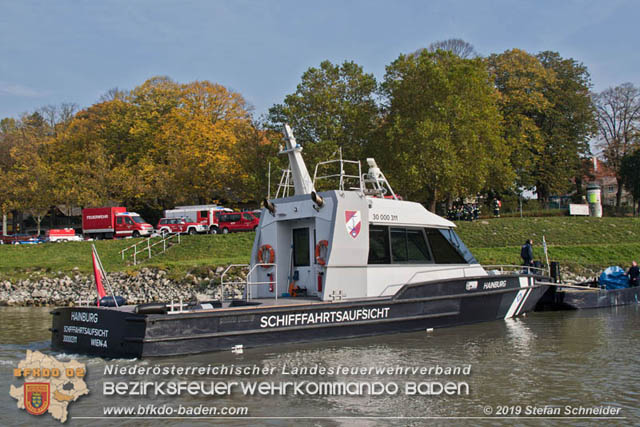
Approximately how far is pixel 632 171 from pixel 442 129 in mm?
20990

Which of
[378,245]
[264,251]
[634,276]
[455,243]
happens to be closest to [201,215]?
[634,276]

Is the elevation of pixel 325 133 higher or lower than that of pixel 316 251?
higher

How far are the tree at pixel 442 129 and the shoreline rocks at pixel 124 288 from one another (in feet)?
39.4

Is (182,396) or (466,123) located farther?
(466,123)

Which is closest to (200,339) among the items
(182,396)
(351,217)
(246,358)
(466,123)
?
(246,358)

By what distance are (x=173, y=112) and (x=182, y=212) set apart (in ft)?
31.1

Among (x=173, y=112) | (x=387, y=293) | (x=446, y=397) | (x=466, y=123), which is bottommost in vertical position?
(x=446, y=397)

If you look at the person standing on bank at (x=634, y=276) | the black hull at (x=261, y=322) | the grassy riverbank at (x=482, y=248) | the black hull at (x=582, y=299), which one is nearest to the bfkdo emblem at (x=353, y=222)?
the black hull at (x=261, y=322)

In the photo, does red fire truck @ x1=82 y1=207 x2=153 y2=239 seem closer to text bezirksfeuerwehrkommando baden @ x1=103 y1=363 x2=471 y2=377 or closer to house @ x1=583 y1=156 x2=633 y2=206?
text bezirksfeuerwehrkommando baden @ x1=103 y1=363 x2=471 y2=377

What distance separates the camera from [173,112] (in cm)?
4378

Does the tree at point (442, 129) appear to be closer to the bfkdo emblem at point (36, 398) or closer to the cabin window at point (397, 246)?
the cabin window at point (397, 246)

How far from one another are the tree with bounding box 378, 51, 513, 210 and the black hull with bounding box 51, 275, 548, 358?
→ 58.3ft

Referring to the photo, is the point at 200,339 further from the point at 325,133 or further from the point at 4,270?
the point at 325,133

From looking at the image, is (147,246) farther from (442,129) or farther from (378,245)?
(378,245)
